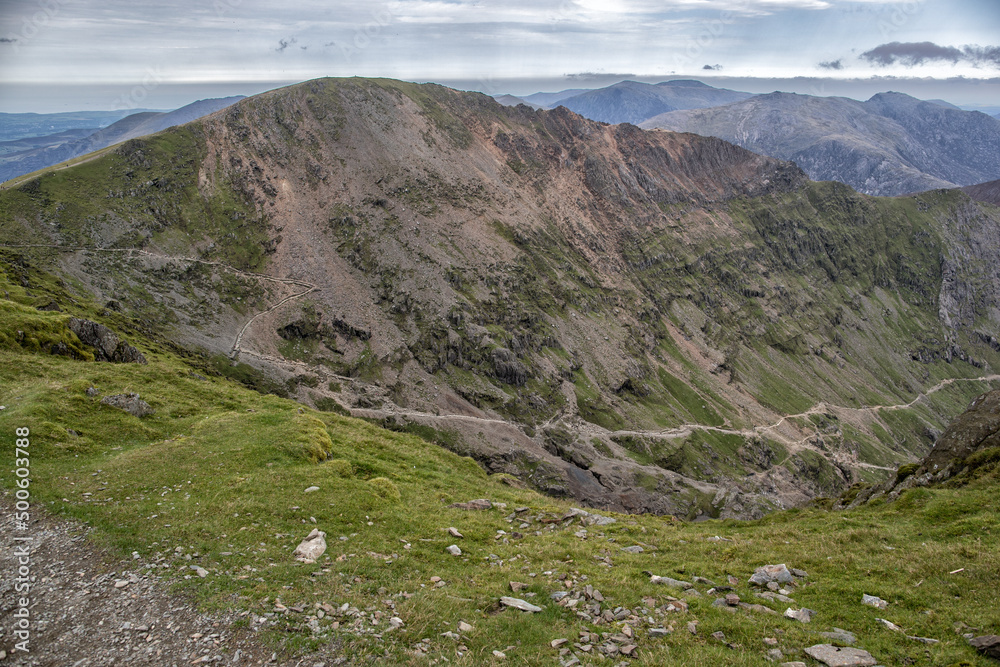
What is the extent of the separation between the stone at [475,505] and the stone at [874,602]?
2023 centimetres

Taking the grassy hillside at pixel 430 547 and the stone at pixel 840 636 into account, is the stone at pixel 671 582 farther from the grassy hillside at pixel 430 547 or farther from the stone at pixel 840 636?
the stone at pixel 840 636

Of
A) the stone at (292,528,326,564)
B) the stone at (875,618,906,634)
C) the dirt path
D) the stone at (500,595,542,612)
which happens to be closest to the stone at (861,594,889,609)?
the stone at (875,618,906,634)

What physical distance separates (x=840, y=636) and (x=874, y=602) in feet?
11.5

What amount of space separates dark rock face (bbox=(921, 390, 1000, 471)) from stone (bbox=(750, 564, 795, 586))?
19726mm

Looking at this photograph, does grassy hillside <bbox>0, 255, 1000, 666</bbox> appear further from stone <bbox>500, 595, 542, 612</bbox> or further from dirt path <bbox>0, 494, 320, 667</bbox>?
dirt path <bbox>0, 494, 320, 667</bbox>

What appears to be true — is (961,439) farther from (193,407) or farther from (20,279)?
(20,279)

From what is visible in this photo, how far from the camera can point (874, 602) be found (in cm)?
1919

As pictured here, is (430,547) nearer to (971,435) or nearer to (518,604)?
(518,604)

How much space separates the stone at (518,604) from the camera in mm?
19219

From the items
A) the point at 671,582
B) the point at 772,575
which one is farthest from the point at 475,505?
the point at 772,575

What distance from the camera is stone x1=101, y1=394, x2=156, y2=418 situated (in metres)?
36.9

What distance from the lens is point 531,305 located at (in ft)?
648

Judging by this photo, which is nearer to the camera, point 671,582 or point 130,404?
point 671,582

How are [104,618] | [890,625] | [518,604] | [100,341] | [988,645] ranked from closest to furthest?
[988,645] → [104,618] → [890,625] → [518,604] → [100,341]
